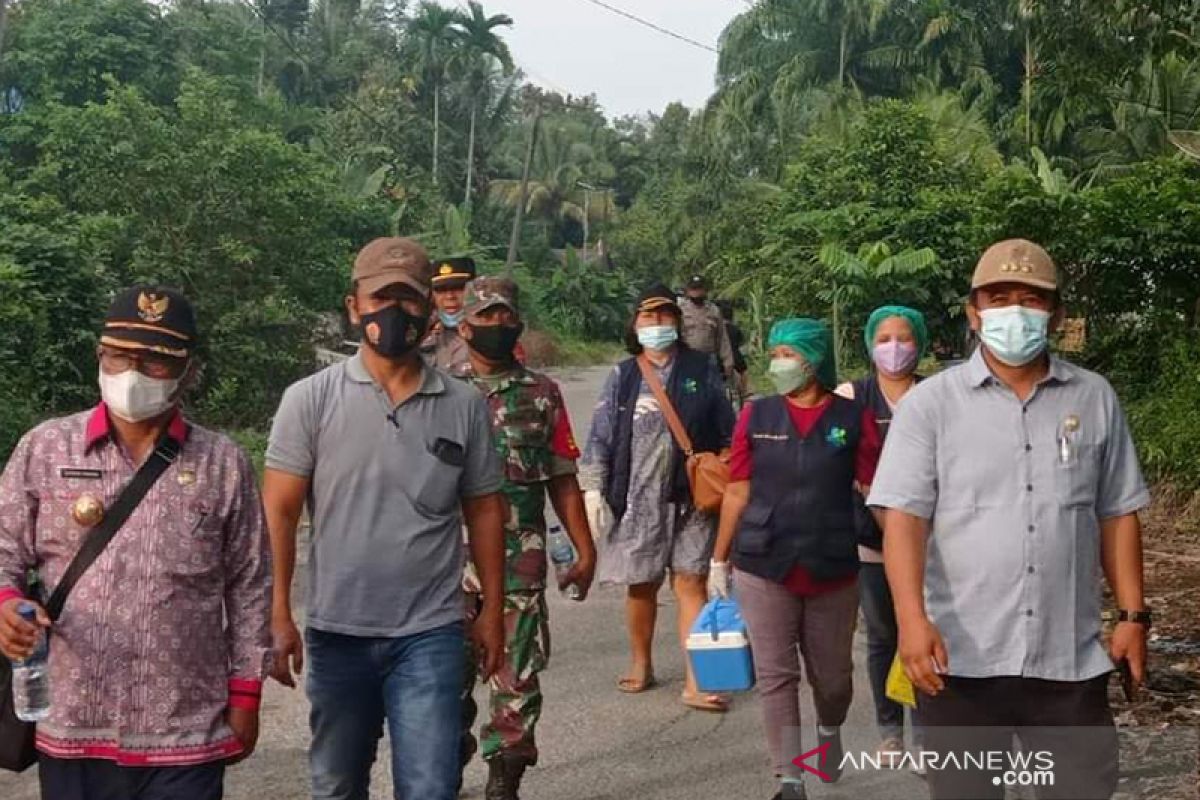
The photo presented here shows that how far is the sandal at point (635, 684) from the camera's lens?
711 cm

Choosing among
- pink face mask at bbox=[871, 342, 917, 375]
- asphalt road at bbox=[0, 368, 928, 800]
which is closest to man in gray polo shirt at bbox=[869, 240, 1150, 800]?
asphalt road at bbox=[0, 368, 928, 800]

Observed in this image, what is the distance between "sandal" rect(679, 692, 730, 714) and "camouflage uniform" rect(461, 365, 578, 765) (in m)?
1.56

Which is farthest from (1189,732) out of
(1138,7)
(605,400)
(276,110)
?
(276,110)

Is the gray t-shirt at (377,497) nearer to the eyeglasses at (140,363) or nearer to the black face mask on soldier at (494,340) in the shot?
the eyeglasses at (140,363)

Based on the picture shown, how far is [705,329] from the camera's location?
38.7ft

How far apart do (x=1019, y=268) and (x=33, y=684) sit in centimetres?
256

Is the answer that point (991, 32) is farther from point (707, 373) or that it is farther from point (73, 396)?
point (707, 373)

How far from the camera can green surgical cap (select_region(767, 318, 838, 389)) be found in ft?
18.0

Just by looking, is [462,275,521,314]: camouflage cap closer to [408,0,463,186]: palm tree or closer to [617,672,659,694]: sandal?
[617,672,659,694]: sandal

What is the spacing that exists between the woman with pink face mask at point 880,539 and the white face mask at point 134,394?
3.12 metres

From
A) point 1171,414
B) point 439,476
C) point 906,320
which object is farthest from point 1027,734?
point 1171,414

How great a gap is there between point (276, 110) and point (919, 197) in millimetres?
21439

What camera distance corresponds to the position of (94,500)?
334cm

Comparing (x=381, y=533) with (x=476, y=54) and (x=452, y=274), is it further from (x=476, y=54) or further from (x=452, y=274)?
(x=476, y=54)
